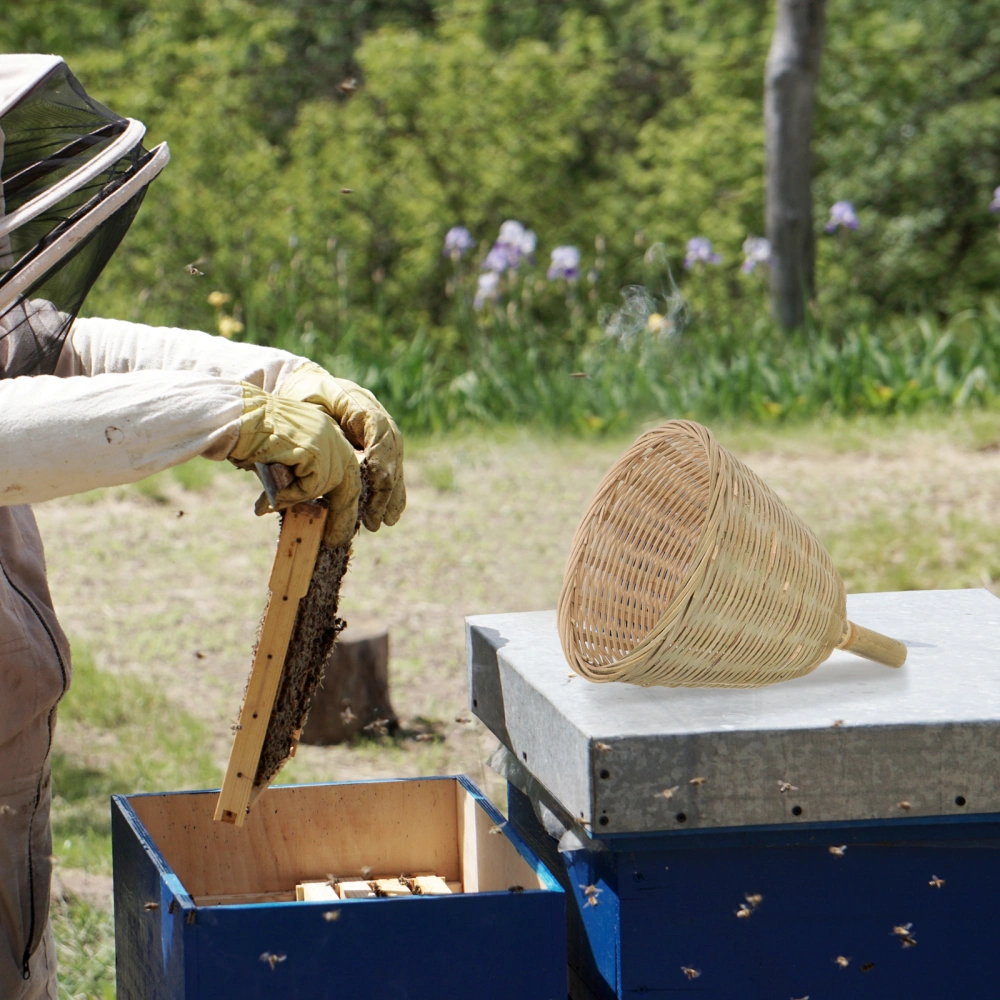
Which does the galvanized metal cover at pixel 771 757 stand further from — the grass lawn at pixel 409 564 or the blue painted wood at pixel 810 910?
the grass lawn at pixel 409 564

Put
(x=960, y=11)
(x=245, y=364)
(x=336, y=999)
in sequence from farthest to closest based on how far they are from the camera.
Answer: (x=960, y=11) → (x=245, y=364) → (x=336, y=999)

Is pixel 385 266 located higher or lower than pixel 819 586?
lower

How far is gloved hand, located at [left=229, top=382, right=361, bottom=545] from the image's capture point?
5.09ft

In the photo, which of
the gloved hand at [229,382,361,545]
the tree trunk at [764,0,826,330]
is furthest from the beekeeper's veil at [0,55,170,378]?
the tree trunk at [764,0,826,330]

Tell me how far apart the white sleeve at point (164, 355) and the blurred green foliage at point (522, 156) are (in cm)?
555

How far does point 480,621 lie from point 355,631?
84.3 inches

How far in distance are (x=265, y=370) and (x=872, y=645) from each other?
999 mm

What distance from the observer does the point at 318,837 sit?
198cm

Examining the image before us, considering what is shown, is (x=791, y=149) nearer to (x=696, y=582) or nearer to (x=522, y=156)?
(x=522, y=156)

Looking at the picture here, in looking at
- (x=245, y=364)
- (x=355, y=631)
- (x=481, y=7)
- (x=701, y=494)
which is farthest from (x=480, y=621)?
(x=481, y=7)

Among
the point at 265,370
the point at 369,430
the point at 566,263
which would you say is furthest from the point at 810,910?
the point at 566,263

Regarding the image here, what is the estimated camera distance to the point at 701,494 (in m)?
2.04

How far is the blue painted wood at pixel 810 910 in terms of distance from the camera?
155cm

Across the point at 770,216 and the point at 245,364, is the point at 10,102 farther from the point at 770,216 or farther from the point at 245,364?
the point at 770,216
